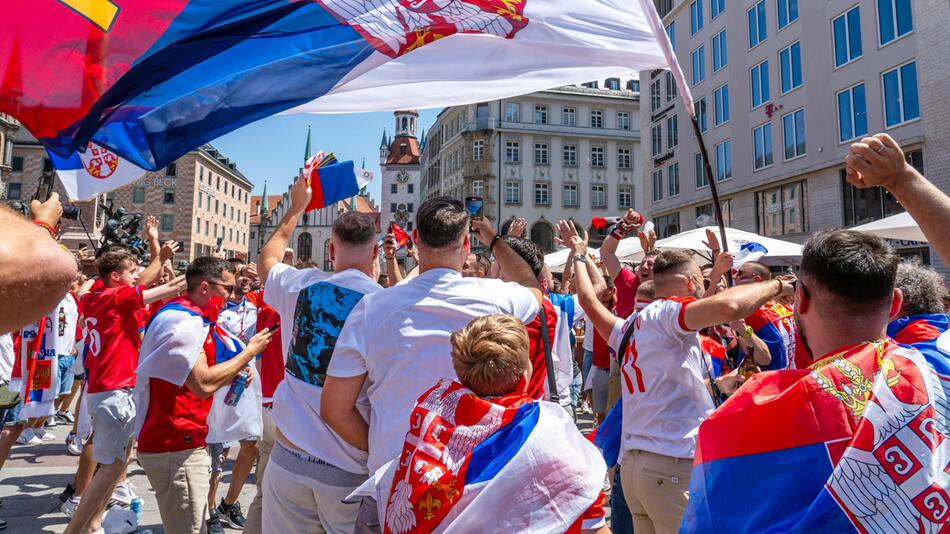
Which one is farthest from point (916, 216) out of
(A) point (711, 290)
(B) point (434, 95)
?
(B) point (434, 95)

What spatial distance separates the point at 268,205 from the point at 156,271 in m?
121

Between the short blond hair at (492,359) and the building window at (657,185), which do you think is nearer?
the short blond hair at (492,359)

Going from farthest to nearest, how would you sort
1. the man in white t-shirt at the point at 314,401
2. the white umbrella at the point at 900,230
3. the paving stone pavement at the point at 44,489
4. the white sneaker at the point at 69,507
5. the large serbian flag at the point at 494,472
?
1. the white umbrella at the point at 900,230
2. the white sneaker at the point at 69,507
3. the paving stone pavement at the point at 44,489
4. the man in white t-shirt at the point at 314,401
5. the large serbian flag at the point at 494,472

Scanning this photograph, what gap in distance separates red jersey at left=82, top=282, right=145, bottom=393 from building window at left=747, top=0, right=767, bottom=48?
2925 cm

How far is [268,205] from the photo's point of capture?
119m

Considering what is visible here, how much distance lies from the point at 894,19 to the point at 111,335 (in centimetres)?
2514

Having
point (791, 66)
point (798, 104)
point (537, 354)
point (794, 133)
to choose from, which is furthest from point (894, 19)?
point (537, 354)

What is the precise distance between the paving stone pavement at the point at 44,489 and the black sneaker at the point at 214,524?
5.5 inches

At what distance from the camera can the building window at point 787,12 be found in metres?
25.0

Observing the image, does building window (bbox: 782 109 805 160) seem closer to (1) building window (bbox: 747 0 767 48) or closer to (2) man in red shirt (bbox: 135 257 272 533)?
(1) building window (bbox: 747 0 767 48)

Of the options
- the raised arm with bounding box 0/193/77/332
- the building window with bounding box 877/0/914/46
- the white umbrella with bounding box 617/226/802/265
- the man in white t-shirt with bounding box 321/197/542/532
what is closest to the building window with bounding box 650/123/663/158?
the building window with bounding box 877/0/914/46

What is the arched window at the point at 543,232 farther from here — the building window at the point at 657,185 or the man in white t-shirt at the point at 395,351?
the man in white t-shirt at the point at 395,351

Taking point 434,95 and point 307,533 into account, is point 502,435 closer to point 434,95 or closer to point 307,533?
point 307,533

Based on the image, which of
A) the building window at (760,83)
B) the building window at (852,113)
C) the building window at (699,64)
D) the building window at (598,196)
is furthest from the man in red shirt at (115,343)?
the building window at (598,196)
